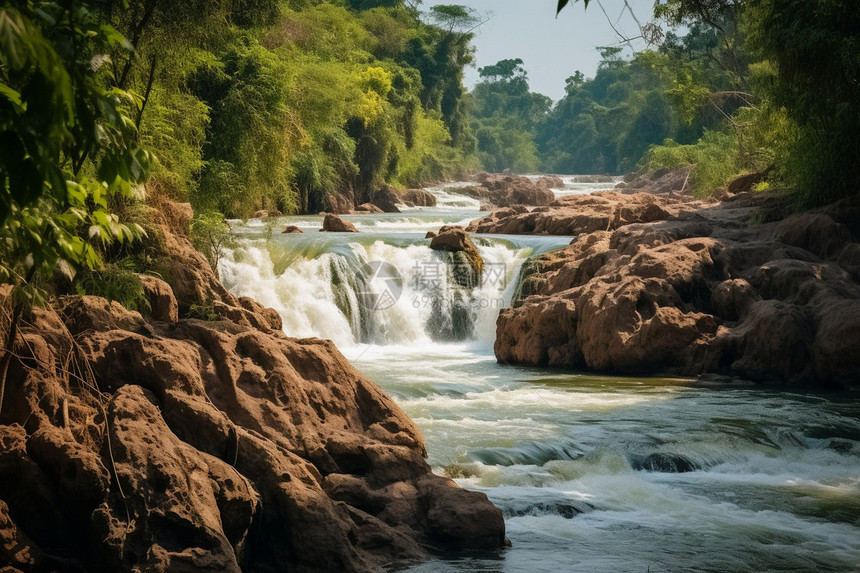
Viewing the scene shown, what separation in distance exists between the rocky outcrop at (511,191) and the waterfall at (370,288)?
2129 cm

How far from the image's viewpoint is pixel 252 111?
48.0ft

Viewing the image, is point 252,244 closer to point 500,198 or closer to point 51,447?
point 51,447

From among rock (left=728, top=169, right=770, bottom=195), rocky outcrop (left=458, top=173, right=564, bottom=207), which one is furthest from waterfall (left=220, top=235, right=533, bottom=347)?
rocky outcrop (left=458, top=173, right=564, bottom=207)

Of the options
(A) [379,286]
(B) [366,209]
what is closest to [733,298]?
(A) [379,286]

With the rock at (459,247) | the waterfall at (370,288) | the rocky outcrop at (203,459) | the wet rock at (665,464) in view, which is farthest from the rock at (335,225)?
the rocky outcrop at (203,459)

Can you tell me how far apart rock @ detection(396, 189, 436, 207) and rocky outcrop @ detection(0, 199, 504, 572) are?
105ft

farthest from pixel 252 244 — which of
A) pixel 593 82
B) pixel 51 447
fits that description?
pixel 593 82

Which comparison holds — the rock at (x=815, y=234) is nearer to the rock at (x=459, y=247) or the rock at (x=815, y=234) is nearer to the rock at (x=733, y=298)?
the rock at (x=733, y=298)

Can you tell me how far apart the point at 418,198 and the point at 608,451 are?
102 ft

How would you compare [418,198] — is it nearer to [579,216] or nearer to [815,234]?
[579,216]

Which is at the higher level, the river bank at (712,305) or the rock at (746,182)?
the rock at (746,182)

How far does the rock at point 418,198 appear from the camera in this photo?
37844 millimetres

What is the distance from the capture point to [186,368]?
4.98m

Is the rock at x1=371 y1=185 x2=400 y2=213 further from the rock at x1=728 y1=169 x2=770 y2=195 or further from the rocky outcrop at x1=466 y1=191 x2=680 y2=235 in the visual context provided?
the rock at x1=728 y1=169 x2=770 y2=195
